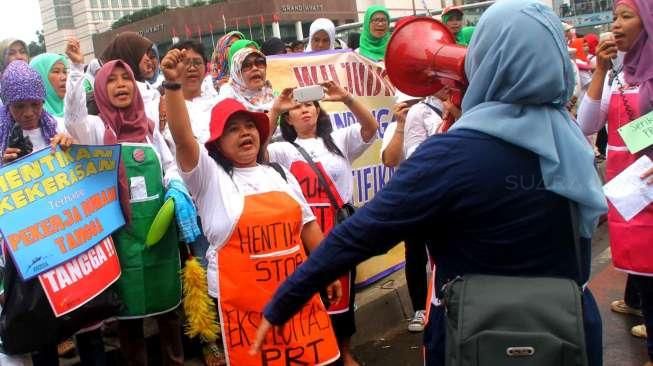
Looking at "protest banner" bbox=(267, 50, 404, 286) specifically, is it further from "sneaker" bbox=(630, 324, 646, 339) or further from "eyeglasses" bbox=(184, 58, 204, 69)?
"sneaker" bbox=(630, 324, 646, 339)

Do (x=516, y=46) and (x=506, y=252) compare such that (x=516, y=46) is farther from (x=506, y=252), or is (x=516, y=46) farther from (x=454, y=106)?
(x=454, y=106)

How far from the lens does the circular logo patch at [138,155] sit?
3113mm

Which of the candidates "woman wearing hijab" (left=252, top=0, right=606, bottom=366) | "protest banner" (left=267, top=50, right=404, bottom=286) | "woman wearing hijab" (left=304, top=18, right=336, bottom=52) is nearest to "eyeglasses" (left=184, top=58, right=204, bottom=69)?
"protest banner" (left=267, top=50, right=404, bottom=286)

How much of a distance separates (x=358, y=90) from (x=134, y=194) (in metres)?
2.18

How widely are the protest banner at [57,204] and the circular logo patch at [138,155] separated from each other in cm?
11

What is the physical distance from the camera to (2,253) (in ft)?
9.68

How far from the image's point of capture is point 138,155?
3123 millimetres

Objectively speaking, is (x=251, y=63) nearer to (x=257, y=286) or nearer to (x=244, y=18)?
(x=257, y=286)

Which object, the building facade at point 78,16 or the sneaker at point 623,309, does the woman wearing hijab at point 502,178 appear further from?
the building facade at point 78,16

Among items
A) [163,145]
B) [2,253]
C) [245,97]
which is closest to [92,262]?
[2,253]

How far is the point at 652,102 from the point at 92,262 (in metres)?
2.80

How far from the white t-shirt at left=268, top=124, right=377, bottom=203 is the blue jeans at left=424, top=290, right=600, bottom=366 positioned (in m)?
1.69

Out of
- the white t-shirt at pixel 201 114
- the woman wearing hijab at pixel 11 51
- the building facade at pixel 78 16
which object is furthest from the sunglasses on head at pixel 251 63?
the building facade at pixel 78 16

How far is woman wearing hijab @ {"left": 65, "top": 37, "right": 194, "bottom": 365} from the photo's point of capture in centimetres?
306
